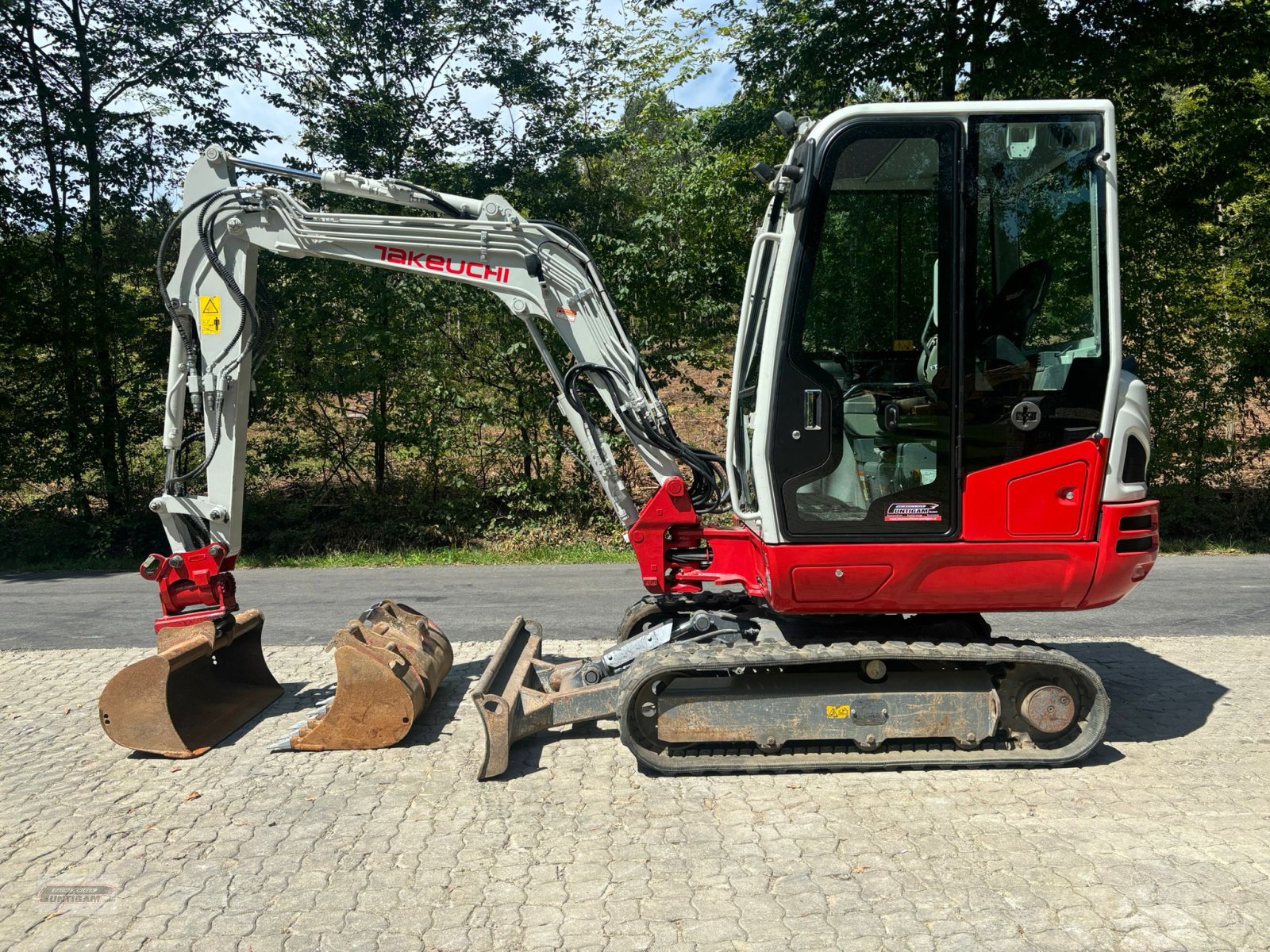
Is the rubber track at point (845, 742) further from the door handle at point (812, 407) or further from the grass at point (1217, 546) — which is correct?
the grass at point (1217, 546)

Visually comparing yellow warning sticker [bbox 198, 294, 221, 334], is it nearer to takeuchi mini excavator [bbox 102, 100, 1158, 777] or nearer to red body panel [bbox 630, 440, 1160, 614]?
takeuchi mini excavator [bbox 102, 100, 1158, 777]

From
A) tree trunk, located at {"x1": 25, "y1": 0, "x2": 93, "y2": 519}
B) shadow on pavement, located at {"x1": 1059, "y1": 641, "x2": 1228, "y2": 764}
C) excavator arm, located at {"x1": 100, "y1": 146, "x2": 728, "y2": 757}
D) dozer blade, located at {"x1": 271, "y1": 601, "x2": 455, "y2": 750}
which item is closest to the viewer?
dozer blade, located at {"x1": 271, "y1": 601, "x2": 455, "y2": 750}

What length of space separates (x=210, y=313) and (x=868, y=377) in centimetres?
370

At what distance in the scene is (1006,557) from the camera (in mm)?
4441

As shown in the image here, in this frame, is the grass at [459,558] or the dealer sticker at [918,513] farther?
the grass at [459,558]

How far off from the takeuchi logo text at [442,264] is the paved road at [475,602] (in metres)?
3.03

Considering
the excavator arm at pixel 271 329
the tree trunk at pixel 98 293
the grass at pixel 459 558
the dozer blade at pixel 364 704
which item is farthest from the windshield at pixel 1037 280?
the tree trunk at pixel 98 293

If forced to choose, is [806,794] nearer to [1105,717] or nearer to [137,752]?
[1105,717]

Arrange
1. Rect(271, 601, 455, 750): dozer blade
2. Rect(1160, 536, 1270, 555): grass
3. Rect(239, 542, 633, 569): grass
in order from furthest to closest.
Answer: Rect(1160, 536, 1270, 555): grass → Rect(239, 542, 633, 569): grass → Rect(271, 601, 455, 750): dozer blade

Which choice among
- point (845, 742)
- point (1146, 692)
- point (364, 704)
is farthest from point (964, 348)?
point (364, 704)

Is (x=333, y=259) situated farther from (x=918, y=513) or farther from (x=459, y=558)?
(x=459, y=558)

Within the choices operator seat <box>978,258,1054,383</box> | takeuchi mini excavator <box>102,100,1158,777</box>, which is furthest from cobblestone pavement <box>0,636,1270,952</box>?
operator seat <box>978,258,1054,383</box>

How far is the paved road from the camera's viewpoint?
7410mm

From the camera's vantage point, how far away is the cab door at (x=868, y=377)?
4.38 metres
